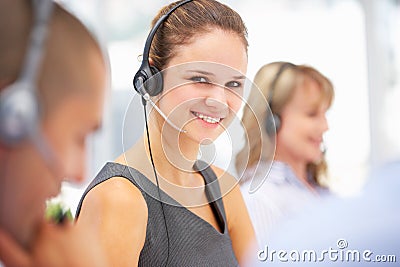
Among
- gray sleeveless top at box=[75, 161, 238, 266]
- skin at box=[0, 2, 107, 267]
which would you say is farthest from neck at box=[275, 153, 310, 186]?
skin at box=[0, 2, 107, 267]

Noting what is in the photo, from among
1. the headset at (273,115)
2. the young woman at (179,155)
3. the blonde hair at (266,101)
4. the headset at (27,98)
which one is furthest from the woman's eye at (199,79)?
the headset at (27,98)

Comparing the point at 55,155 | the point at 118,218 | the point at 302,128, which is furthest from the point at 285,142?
the point at 55,155

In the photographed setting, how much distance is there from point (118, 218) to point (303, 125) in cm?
56

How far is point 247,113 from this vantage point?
1160 millimetres

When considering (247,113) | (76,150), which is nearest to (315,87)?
(247,113)

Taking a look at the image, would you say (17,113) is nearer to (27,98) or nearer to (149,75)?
(27,98)

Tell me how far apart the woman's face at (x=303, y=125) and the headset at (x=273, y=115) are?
0.05 feet

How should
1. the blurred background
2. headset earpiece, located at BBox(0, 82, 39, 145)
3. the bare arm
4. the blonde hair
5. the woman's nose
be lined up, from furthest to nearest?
the blurred background
the blonde hair
the woman's nose
the bare arm
headset earpiece, located at BBox(0, 82, 39, 145)

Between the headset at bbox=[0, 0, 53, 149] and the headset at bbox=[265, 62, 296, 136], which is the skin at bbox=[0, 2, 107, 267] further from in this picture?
the headset at bbox=[265, 62, 296, 136]

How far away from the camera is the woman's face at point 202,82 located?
1.02 meters

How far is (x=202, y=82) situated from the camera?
1038 millimetres

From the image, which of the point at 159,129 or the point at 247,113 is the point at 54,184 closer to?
the point at 159,129

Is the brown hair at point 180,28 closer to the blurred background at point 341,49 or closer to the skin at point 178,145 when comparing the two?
the skin at point 178,145

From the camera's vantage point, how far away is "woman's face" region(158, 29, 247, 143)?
40.2 inches
